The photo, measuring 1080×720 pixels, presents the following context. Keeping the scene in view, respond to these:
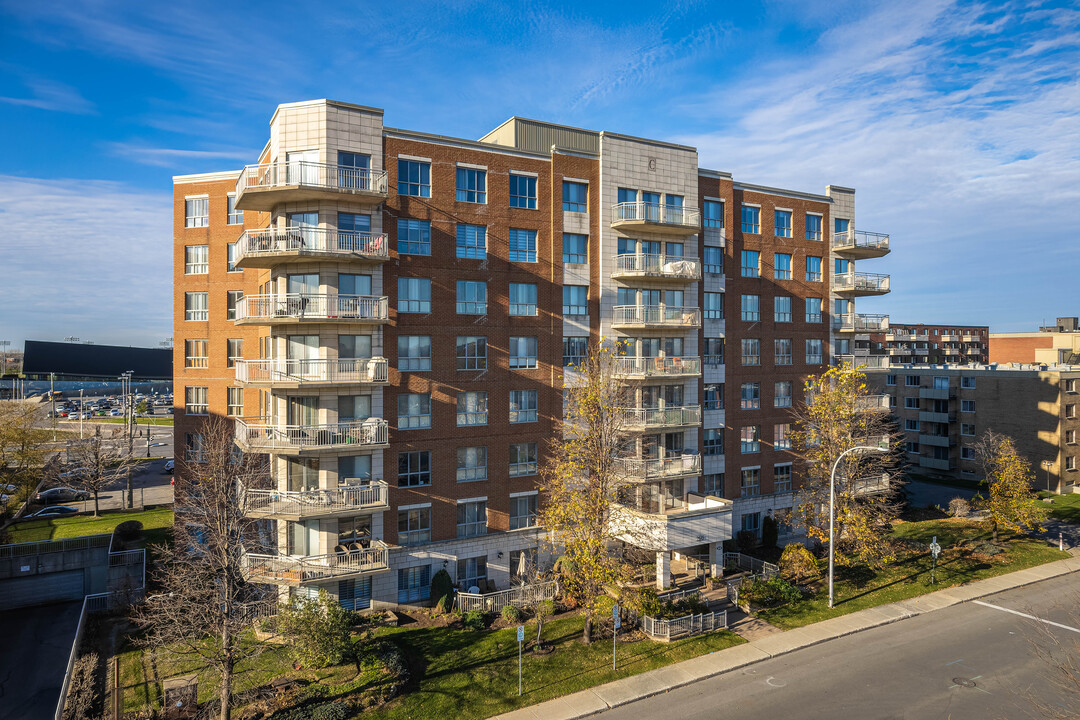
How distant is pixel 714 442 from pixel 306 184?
28.0 meters

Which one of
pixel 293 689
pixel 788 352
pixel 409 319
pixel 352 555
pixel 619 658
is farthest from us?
pixel 788 352

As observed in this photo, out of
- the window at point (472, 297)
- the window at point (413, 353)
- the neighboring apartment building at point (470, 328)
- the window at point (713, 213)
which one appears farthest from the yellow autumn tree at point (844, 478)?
the window at point (413, 353)

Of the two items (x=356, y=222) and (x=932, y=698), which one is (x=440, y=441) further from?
(x=932, y=698)

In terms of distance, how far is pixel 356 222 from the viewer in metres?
27.9

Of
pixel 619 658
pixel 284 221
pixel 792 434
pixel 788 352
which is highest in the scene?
pixel 284 221

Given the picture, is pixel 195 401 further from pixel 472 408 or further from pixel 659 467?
pixel 659 467

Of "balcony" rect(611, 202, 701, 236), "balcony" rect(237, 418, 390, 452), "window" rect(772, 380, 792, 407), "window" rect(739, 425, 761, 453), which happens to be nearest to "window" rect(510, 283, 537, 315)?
"balcony" rect(611, 202, 701, 236)

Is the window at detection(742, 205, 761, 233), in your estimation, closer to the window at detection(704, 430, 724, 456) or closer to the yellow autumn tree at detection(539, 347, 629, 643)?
the window at detection(704, 430, 724, 456)

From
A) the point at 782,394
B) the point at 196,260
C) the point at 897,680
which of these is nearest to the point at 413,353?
the point at 196,260

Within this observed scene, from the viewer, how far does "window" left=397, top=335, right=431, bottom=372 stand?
29.2 metres

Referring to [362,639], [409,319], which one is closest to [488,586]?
[362,639]

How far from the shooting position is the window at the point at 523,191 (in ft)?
106

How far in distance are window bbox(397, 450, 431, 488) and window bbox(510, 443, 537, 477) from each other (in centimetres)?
460

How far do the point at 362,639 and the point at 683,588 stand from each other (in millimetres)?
16795
